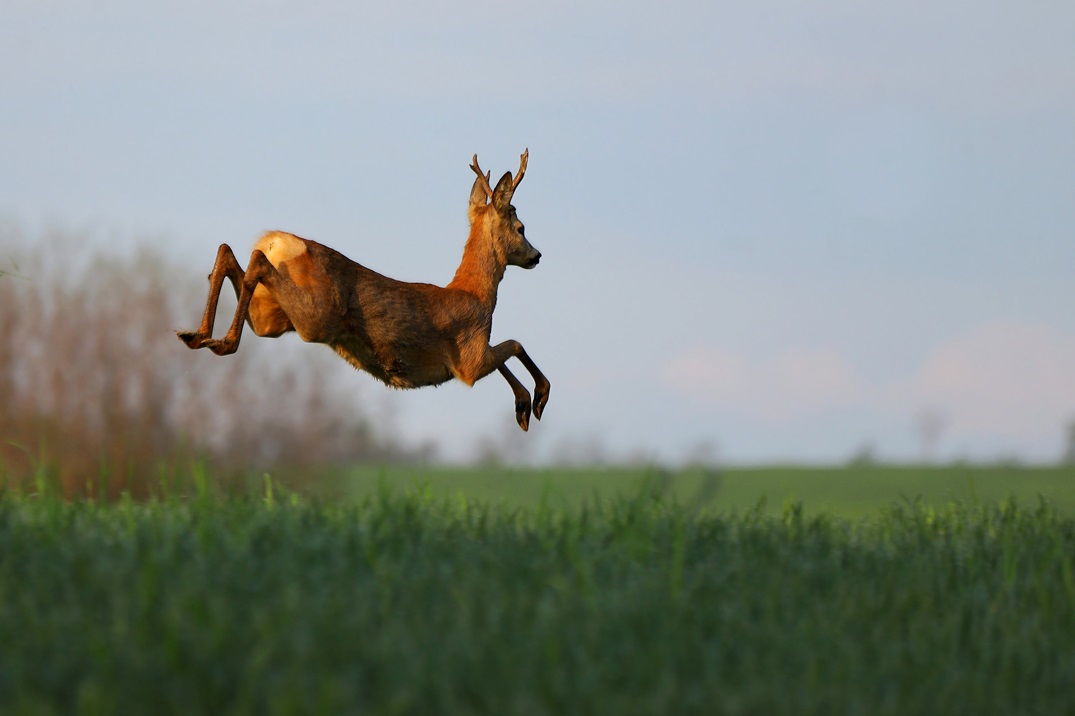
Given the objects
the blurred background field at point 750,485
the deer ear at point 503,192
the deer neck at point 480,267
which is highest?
the deer ear at point 503,192

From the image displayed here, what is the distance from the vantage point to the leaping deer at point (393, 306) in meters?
7.27

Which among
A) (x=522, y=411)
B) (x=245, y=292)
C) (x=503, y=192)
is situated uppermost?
(x=503, y=192)

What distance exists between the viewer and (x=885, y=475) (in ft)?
53.1

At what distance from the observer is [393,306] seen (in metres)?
7.79

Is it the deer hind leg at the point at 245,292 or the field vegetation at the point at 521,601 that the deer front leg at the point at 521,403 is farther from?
the deer hind leg at the point at 245,292

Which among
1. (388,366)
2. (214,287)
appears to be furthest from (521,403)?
Answer: (214,287)

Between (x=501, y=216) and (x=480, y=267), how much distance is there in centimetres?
38

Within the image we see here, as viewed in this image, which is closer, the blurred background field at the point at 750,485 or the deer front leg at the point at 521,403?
the blurred background field at the point at 750,485

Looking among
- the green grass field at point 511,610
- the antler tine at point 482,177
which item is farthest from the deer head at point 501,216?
the green grass field at point 511,610

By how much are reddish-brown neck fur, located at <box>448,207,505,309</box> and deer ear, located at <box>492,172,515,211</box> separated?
0.50 ft

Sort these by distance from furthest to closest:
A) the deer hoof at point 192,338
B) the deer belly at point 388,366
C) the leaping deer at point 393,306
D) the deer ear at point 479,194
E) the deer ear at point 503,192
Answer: the deer ear at point 479,194, the deer ear at point 503,192, the deer belly at point 388,366, the leaping deer at point 393,306, the deer hoof at point 192,338

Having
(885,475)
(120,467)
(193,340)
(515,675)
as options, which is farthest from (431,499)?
(885,475)

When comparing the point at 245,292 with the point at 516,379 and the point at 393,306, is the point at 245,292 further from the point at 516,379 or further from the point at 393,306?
the point at 516,379

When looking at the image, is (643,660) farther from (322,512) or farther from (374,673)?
(322,512)
